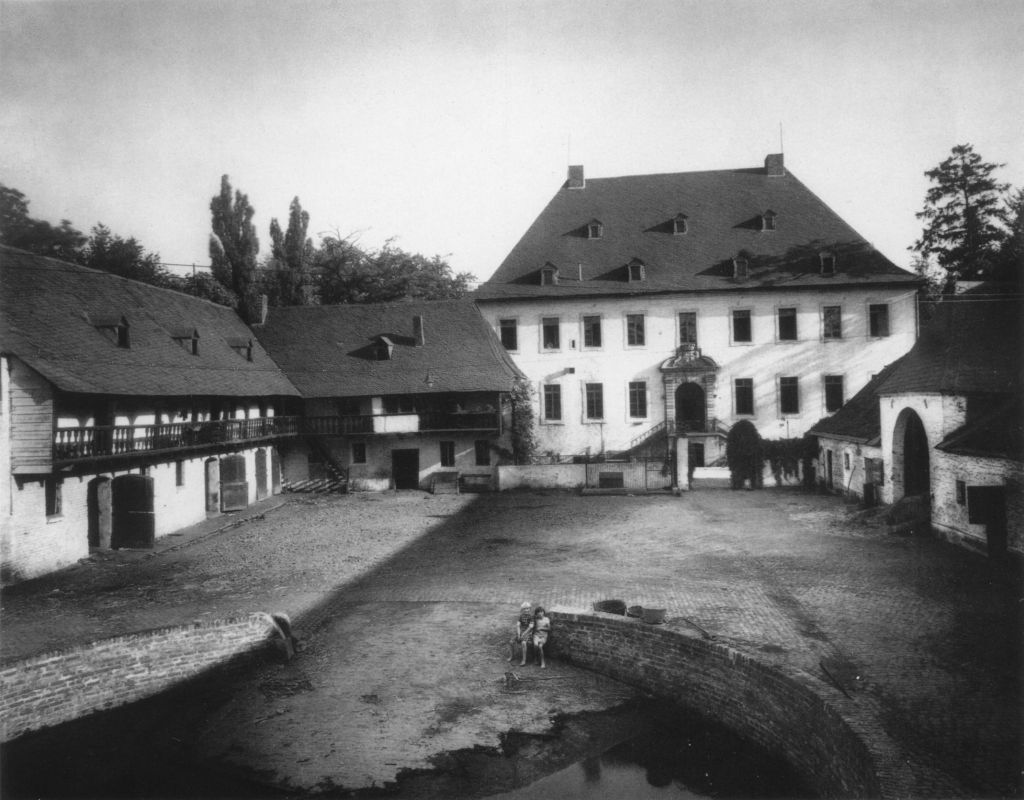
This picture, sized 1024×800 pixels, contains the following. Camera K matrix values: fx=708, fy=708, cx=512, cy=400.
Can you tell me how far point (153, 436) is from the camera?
21.9 m

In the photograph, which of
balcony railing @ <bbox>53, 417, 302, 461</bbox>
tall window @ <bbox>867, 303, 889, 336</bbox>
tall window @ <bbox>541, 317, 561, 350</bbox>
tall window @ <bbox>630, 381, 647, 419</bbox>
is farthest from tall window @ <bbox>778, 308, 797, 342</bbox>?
balcony railing @ <bbox>53, 417, 302, 461</bbox>

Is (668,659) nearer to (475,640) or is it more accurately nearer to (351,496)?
(475,640)

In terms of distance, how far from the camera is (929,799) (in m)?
6.52

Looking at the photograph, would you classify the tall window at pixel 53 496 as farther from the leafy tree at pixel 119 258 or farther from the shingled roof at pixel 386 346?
the leafy tree at pixel 119 258

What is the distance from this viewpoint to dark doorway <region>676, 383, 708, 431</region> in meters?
34.6

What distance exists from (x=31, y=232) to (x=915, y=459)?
126ft

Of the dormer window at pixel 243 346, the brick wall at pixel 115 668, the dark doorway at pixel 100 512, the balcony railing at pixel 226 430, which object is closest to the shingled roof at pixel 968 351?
the balcony railing at pixel 226 430

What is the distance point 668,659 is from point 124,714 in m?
8.59

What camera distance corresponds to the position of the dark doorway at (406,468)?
3186cm

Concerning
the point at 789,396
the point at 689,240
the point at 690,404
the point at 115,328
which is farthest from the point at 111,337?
the point at 789,396

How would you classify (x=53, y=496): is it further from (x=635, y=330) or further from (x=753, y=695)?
(x=635, y=330)

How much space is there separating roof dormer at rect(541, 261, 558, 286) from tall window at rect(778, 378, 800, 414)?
12.0 meters

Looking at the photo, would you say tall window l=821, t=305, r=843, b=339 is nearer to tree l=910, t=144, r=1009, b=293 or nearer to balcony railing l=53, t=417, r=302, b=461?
tree l=910, t=144, r=1009, b=293

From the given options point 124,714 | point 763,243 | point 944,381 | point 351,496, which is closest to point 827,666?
point 124,714
